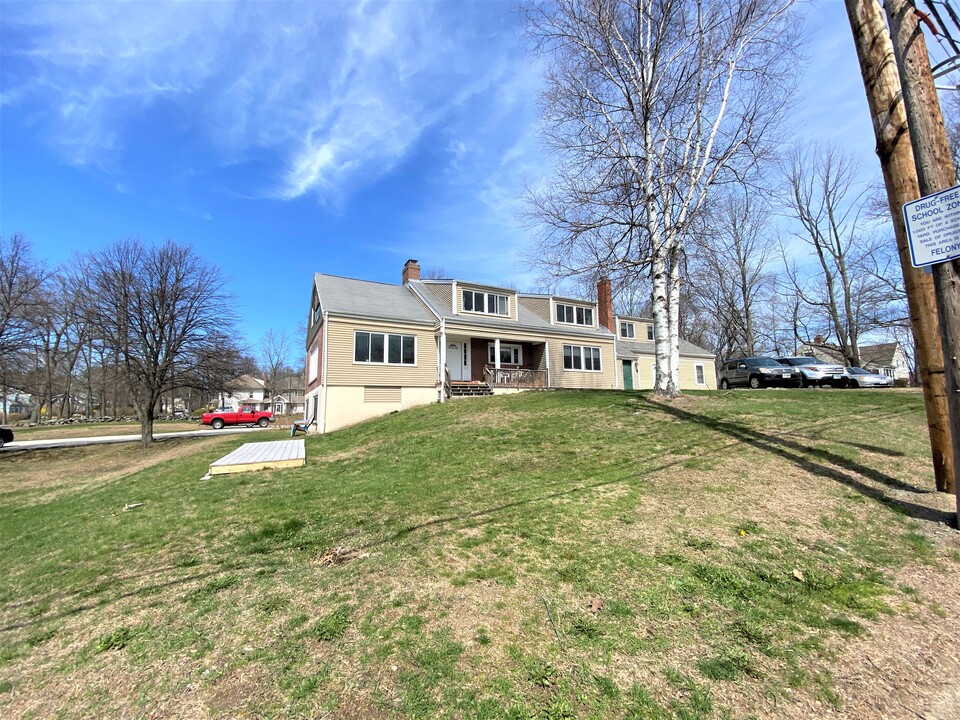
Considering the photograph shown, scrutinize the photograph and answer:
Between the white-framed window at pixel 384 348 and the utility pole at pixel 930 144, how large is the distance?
1659cm

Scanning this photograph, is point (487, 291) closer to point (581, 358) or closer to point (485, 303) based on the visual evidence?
point (485, 303)

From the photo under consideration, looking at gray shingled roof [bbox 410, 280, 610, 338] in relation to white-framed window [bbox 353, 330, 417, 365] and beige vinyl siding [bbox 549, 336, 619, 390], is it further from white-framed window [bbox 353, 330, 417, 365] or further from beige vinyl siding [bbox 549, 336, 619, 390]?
white-framed window [bbox 353, 330, 417, 365]

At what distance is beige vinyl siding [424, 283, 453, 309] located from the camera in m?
21.6

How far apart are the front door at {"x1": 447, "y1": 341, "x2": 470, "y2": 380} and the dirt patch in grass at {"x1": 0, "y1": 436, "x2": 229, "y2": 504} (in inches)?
424

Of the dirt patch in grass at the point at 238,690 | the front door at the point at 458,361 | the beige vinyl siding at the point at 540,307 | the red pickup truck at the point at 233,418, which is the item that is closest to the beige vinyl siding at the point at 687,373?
the beige vinyl siding at the point at 540,307

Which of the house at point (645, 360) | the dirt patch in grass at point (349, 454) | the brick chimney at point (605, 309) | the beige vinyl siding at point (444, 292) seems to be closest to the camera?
the dirt patch in grass at point (349, 454)

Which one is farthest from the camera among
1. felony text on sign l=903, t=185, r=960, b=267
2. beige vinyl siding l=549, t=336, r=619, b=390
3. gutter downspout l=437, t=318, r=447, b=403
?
beige vinyl siding l=549, t=336, r=619, b=390

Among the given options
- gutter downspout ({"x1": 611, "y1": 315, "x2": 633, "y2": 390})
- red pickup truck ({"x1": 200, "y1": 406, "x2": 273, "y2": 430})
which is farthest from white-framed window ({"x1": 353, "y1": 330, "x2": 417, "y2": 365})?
red pickup truck ({"x1": 200, "y1": 406, "x2": 273, "y2": 430})

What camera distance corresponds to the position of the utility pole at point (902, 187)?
4.73m

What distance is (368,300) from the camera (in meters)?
20.1

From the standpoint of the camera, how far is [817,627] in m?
2.88

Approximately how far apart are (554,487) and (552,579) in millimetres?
2359

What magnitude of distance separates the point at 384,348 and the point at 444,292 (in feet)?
17.0

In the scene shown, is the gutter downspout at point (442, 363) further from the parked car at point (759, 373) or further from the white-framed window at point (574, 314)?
the parked car at point (759, 373)
